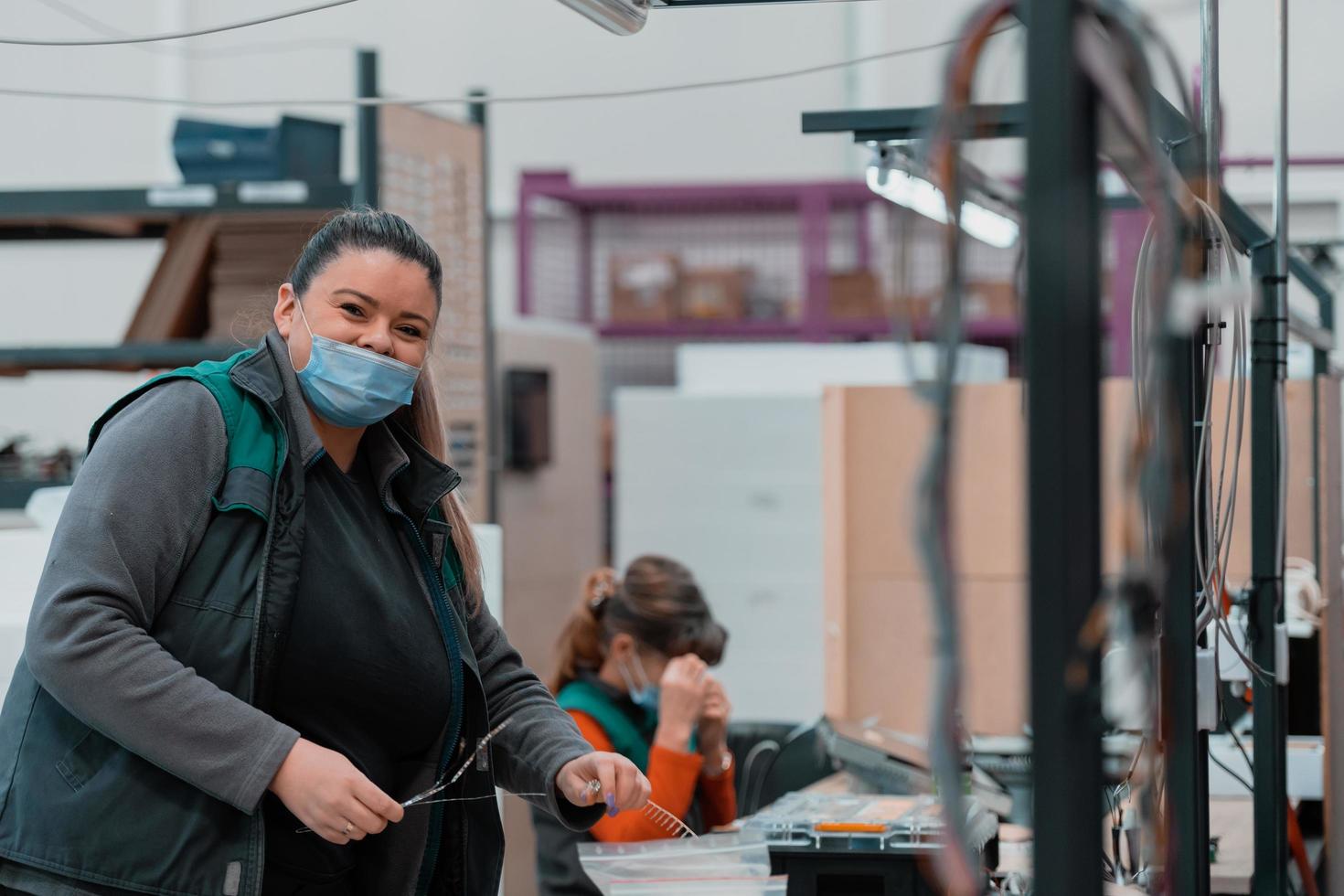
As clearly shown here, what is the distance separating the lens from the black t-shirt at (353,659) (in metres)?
1.22

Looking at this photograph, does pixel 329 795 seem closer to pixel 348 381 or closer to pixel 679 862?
pixel 348 381

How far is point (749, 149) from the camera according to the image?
20.7 feet

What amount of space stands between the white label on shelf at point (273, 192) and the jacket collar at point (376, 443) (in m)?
1.63

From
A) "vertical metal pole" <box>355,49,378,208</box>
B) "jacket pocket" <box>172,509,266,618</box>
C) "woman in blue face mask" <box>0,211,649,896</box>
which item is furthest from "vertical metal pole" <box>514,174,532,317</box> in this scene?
"jacket pocket" <box>172,509,266,618</box>

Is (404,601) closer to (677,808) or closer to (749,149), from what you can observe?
(677,808)

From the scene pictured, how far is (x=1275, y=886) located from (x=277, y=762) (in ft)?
3.82

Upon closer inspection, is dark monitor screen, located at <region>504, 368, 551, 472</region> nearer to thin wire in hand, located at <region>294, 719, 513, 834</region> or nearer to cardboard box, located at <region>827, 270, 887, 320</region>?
cardboard box, located at <region>827, 270, 887, 320</region>

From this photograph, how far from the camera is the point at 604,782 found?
1.34m

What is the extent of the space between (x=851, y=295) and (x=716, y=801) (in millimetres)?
3579

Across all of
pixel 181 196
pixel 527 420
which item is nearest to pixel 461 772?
pixel 181 196

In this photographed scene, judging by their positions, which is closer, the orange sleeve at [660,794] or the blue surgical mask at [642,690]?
the orange sleeve at [660,794]

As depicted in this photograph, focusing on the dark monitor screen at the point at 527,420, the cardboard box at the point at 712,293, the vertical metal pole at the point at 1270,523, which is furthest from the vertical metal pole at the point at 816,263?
the vertical metal pole at the point at 1270,523

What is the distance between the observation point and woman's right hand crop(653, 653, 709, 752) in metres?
2.05

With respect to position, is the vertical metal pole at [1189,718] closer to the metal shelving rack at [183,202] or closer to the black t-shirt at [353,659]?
the black t-shirt at [353,659]
